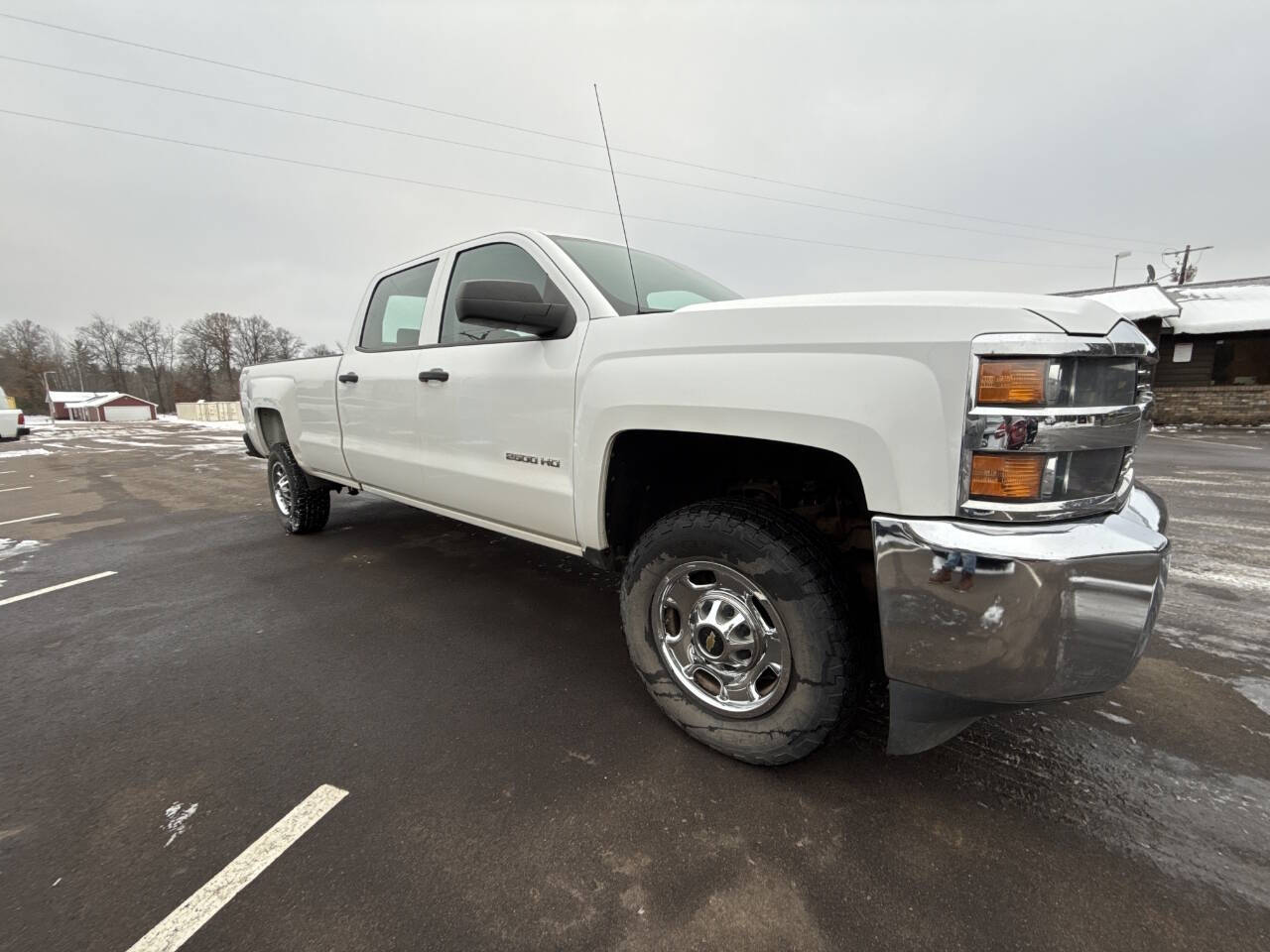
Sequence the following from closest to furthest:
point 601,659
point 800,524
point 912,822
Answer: point 912,822 → point 800,524 → point 601,659

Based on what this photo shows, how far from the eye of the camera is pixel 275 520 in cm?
584

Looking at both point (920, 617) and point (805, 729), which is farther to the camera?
point (805, 729)

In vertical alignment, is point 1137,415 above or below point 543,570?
above

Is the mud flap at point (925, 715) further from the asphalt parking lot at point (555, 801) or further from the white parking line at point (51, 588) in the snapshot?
the white parking line at point (51, 588)

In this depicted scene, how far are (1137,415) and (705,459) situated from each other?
1386 millimetres

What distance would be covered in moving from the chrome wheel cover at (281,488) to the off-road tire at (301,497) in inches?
1.1

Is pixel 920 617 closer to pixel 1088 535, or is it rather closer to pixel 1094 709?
pixel 1088 535

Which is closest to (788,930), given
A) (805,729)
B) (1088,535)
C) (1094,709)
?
(805,729)

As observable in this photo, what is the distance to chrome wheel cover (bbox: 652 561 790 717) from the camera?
6.17ft

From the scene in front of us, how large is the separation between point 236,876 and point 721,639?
157cm

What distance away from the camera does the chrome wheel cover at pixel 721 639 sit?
6.17 ft

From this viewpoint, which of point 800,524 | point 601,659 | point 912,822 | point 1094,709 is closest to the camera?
point 912,822

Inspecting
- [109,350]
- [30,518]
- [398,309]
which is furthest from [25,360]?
[398,309]

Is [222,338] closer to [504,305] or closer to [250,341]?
[250,341]
